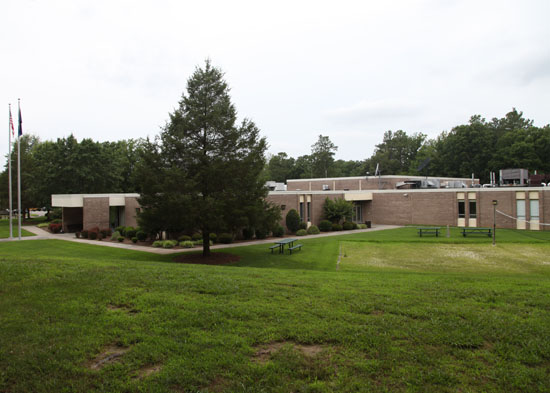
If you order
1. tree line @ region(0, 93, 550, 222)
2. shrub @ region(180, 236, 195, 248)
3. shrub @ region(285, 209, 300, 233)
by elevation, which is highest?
tree line @ region(0, 93, 550, 222)

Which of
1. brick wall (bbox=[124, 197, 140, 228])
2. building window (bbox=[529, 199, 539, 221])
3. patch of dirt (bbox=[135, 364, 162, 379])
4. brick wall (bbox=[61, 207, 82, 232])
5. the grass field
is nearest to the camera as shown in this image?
the grass field

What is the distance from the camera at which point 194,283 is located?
7.39 meters

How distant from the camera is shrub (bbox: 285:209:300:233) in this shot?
2852 centimetres

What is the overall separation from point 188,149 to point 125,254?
265 inches

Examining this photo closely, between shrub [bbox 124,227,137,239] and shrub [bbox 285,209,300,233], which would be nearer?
shrub [bbox 124,227,137,239]

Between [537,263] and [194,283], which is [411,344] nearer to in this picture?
[194,283]

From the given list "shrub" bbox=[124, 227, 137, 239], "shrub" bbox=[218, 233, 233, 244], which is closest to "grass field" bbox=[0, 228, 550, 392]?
"shrub" bbox=[218, 233, 233, 244]

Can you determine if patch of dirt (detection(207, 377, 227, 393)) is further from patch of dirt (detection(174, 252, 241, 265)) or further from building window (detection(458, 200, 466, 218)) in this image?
building window (detection(458, 200, 466, 218))

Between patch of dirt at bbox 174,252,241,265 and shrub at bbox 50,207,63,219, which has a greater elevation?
shrub at bbox 50,207,63,219

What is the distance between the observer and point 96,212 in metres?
27.5

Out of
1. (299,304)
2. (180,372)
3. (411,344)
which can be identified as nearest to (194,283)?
(299,304)

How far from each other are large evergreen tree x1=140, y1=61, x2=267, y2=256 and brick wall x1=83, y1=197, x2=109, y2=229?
14222 mm

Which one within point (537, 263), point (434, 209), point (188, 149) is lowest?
point (537, 263)

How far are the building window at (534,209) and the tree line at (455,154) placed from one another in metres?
13.6
